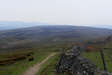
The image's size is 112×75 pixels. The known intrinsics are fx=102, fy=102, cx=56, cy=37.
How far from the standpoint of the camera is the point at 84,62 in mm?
26141

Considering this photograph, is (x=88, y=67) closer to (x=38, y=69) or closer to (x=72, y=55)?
(x=72, y=55)

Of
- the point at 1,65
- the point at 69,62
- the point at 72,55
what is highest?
the point at 72,55

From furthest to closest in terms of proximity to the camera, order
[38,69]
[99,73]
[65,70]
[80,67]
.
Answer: [38,69] < [65,70] < [80,67] < [99,73]

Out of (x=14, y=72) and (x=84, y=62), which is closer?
(x=84, y=62)

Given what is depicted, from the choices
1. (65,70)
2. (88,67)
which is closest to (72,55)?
(65,70)

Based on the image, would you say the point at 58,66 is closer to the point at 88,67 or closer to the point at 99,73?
the point at 88,67

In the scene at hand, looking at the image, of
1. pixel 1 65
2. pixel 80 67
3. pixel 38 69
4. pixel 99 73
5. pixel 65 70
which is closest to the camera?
pixel 99 73

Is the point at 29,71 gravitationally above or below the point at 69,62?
below

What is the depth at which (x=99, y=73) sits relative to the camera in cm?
2377

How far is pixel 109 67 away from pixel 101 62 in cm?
395

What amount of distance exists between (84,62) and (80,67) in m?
1.68

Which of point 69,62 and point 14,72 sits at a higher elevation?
point 69,62

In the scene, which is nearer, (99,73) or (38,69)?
(99,73)

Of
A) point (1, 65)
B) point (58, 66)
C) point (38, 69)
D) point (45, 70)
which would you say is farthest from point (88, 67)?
point (1, 65)
